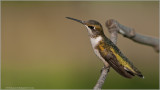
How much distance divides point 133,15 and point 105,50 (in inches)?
230

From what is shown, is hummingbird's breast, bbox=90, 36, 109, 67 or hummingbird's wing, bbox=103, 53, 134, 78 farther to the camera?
hummingbird's breast, bbox=90, 36, 109, 67

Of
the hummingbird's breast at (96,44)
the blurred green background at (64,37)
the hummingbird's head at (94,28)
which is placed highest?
the hummingbird's head at (94,28)

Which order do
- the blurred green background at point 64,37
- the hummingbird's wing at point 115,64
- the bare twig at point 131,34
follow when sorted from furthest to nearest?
the blurred green background at point 64,37
the bare twig at point 131,34
the hummingbird's wing at point 115,64

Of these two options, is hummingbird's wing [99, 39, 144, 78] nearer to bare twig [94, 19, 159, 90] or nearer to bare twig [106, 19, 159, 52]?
bare twig [94, 19, 159, 90]

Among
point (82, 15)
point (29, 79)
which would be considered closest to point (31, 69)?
point (29, 79)

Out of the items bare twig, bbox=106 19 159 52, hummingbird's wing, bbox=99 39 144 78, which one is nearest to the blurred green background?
bare twig, bbox=106 19 159 52

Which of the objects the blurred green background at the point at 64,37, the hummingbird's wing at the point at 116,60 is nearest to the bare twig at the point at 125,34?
the hummingbird's wing at the point at 116,60

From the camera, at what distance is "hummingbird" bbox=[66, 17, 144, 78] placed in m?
4.89

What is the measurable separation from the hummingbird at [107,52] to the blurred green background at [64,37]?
10.4 ft

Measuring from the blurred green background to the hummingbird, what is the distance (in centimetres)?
318

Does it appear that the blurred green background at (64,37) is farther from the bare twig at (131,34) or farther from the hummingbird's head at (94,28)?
the hummingbird's head at (94,28)

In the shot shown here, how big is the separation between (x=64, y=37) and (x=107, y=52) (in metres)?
5.43

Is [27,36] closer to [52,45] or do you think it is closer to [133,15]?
[52,45]

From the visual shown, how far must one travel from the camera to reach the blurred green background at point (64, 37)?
882 cm
